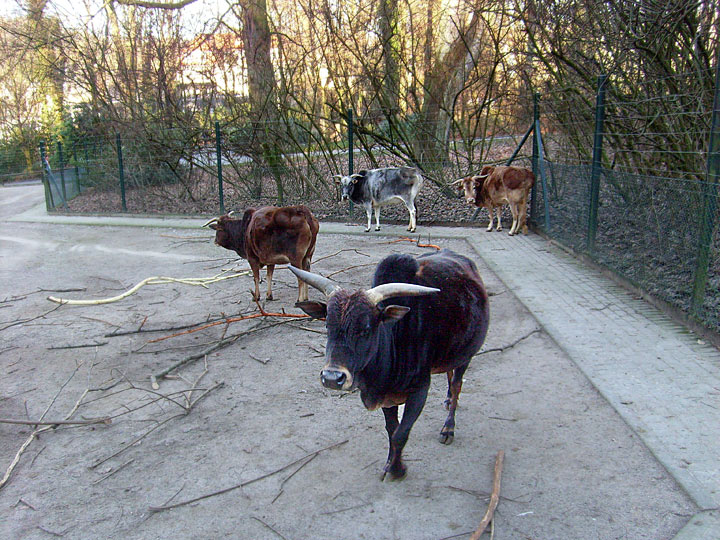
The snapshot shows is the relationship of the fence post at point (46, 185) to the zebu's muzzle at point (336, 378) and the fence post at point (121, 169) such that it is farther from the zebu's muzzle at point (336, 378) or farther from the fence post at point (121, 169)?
the zebu's muzzle at point (336, 378)

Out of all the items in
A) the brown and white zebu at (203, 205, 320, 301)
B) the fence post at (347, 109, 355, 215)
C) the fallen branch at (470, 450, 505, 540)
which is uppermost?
the fence post at (347, 109, 355, 215)

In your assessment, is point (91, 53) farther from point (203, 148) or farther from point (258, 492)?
point (258, 492)

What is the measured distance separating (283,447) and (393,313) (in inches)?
56.1

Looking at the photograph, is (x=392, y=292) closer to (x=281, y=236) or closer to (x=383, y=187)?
(x=281, y=236)

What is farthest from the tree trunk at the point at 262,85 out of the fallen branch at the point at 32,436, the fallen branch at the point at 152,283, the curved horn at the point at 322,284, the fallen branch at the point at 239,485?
the curved horn at the point at 322,284

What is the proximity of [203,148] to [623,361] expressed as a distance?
13650mm

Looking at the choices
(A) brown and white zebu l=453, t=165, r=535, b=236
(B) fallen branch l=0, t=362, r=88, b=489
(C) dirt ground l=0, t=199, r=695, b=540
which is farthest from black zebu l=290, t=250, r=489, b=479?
(A) brown and white zebu l=453, t=165, r=535, b=236

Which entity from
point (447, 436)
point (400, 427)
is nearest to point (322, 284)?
point (400, 427)

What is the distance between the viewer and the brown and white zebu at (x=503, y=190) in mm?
11227

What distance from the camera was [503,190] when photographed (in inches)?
452

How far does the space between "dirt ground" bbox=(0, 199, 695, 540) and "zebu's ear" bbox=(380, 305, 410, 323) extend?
41.2 inches

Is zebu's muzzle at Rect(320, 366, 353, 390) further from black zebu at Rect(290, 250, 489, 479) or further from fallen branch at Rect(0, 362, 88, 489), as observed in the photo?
fallen branch at Rect(0, 362, 88, 489)

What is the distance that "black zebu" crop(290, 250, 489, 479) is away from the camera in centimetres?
294

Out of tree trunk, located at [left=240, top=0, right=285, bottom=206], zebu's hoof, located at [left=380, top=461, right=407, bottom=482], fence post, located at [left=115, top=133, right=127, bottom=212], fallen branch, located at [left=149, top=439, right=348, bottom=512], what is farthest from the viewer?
fence post, located at [left=115, top=133, right=127, bottom=212]
